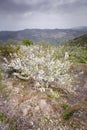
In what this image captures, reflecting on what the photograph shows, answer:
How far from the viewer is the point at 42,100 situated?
867cm

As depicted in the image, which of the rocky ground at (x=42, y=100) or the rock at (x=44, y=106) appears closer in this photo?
the rocky ground at (x=42, y=100)

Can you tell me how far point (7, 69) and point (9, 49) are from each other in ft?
22.0

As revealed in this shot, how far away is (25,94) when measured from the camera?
9203 mm

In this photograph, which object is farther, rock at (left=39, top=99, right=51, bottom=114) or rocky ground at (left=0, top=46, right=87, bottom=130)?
rock at (left=39, top=99, right=51, bottom=114)

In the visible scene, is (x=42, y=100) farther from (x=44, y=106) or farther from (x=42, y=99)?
(x=44, y=106)

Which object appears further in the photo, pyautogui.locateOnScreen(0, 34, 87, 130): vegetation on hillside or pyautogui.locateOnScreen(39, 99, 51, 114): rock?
pyautogui.locateOnScreen(39, 99, 51, 114): rock

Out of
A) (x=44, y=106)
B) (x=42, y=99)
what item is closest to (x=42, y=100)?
(x=42, y=99)

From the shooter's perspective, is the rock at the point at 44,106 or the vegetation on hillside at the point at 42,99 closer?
the vegetation on hillside at the point at 42,99

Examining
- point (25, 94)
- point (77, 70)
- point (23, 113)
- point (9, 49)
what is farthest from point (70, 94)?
point (9, 49)

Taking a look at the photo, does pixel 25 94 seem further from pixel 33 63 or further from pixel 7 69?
pixel 7 69

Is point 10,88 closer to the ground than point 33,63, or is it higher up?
closer to the ground

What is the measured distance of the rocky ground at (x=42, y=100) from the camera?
7508mm

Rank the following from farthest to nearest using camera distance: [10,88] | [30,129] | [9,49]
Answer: [9,49], [10,88], [30,129]

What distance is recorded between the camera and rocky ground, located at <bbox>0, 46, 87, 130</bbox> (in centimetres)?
751
